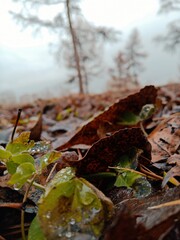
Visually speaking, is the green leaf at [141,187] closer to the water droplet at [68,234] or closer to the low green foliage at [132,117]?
the water droplet at [68,234]

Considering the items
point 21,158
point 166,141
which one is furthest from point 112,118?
point 21,158

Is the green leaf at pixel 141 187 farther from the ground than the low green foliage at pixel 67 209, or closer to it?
closer to it

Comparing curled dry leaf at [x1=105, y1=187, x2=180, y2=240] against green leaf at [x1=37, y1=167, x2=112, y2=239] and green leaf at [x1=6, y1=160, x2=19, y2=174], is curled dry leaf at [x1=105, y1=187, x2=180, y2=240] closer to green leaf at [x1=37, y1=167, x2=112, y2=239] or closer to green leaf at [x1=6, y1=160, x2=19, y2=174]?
green leaf at [x1=37, y1=167, x2=112, y2=239]

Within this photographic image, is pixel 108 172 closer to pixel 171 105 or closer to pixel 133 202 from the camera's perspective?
pixel 133 202

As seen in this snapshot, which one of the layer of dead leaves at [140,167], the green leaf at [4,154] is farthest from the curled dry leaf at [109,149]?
the green leaf at [4,154]

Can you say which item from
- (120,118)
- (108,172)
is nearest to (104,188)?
(108,172)

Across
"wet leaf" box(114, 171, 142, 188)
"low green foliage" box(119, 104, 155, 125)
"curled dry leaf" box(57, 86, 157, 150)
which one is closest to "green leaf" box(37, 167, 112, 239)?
"wet leaf" box(114, 171, 142, 188)

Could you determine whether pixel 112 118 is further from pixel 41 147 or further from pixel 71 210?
pixel 71 210
